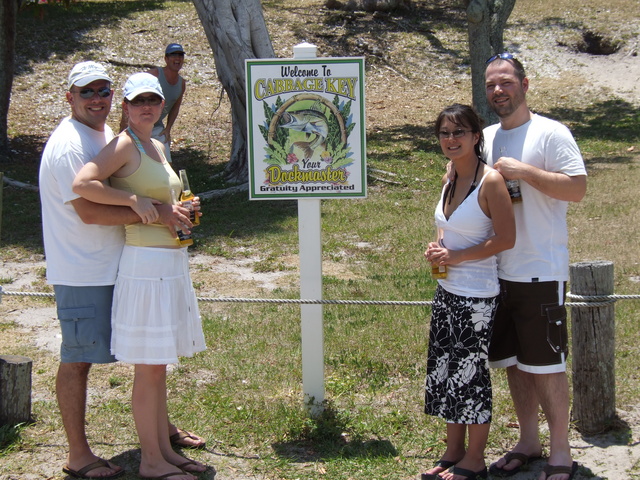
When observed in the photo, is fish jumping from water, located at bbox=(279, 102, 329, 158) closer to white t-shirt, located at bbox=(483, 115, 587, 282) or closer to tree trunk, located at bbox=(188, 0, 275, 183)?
white t-shirt, located at bbox=(483, 115, 587, 282)

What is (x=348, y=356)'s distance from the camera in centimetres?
550

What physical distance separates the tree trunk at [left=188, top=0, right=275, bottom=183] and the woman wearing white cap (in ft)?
24.9

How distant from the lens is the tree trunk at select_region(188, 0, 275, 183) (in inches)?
439

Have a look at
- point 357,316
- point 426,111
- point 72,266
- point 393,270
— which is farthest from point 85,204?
point 426,111

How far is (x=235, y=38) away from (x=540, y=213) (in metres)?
8.26

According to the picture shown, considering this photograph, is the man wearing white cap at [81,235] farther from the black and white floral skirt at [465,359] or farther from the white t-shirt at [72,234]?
the black and white floral skirt at [465,359]

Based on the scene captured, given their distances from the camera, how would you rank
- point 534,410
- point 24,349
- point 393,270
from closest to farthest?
point 534,410, point 24,349, point 393,270

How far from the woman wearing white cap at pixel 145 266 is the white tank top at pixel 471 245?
1301 mm

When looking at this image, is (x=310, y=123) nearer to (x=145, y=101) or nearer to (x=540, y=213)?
(x=145, y=101)

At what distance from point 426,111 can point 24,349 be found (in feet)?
38.2

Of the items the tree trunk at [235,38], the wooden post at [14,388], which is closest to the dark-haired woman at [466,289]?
the wooden post at [14,388]

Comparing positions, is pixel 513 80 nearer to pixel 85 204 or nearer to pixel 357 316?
pixel 85 204

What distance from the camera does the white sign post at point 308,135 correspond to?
4.26 metres

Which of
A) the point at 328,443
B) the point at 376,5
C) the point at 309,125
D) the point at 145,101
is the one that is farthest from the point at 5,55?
the point at 328,443
